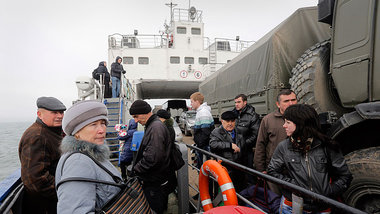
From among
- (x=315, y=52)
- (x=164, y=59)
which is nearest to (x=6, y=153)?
(x=164, y=59)

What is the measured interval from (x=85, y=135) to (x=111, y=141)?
6533mm

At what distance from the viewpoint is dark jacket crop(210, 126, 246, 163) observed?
3.03 m

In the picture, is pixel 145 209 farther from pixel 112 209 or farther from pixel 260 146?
pixel 260 146

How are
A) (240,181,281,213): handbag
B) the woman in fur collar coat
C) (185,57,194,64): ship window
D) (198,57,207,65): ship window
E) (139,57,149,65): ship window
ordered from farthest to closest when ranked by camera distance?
(198,57,207,65): ship window, (185,57,194,64): ship window, (139,57,149,65): ship window, (240,181,281,213): handbag, the woman in fur collar coat

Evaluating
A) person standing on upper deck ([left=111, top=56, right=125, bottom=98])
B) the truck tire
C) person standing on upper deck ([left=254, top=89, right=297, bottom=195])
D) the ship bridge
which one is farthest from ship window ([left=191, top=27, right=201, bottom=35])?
the truck tire

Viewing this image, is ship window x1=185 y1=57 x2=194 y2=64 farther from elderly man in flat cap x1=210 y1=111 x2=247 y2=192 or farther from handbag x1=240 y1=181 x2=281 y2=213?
handbag x1=240 y1=181 x2=281 y2=213

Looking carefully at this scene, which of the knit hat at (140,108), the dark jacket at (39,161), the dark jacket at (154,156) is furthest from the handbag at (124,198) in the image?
the knit hat at (140,108)

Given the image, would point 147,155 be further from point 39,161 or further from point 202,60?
point 202,60

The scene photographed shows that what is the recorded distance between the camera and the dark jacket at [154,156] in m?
2.26

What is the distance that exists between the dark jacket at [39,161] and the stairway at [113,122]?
17.1 feet

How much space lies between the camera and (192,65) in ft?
→ 60.9

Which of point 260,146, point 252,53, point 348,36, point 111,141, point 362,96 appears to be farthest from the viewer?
point 111,141

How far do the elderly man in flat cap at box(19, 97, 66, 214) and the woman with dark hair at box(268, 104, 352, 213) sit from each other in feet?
7.42

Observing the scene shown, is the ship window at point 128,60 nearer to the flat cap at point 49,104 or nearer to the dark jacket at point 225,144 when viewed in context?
the dark jacket at point 225,144
